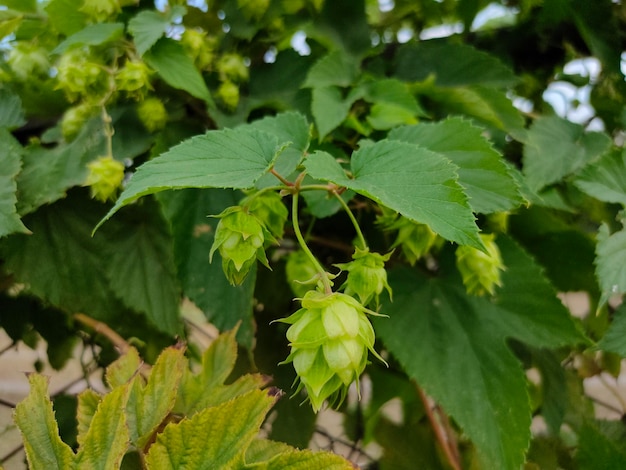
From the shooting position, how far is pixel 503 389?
46 centimetres

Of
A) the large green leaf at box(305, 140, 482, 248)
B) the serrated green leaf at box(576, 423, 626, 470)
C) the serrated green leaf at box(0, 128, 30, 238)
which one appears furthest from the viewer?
the serrated green leaf at box(576, 423, 626, 470)

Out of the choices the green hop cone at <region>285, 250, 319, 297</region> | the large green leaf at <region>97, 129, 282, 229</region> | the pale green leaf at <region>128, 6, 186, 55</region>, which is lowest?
the green hop cone at <region>285, 250, 319, 297</region>

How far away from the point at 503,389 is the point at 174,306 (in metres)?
0.30

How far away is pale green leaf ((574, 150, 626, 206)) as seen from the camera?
1.67 feet

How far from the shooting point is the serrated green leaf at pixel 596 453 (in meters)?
0.52

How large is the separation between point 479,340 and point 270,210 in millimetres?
236

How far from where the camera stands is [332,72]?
57cm

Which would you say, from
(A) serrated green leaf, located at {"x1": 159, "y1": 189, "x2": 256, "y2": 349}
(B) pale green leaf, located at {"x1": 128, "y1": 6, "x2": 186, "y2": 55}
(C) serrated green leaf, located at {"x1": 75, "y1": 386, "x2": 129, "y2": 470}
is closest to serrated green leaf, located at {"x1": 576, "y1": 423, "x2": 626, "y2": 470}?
(A) serrated green leaf, located at {"x1": 159, "y1": 189, "x2": 256, "y2": 349}

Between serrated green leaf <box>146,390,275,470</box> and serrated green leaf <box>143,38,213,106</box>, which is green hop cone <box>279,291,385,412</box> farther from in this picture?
Answer: serrated green leaf <box>143,38,213,106</box>

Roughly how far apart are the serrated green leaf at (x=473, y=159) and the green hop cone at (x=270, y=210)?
4.9 inches

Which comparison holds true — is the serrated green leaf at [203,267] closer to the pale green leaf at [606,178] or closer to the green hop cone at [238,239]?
the green hop cone at [238,239]

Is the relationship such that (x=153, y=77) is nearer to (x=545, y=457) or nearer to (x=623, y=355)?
(x=623, y=355)

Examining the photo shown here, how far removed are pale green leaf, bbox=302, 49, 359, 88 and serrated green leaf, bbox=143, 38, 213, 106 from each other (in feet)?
0.36

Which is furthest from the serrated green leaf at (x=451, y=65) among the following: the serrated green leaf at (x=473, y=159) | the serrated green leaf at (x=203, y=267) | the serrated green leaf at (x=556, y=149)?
the serrated green leaf at (x=203, y=267)
